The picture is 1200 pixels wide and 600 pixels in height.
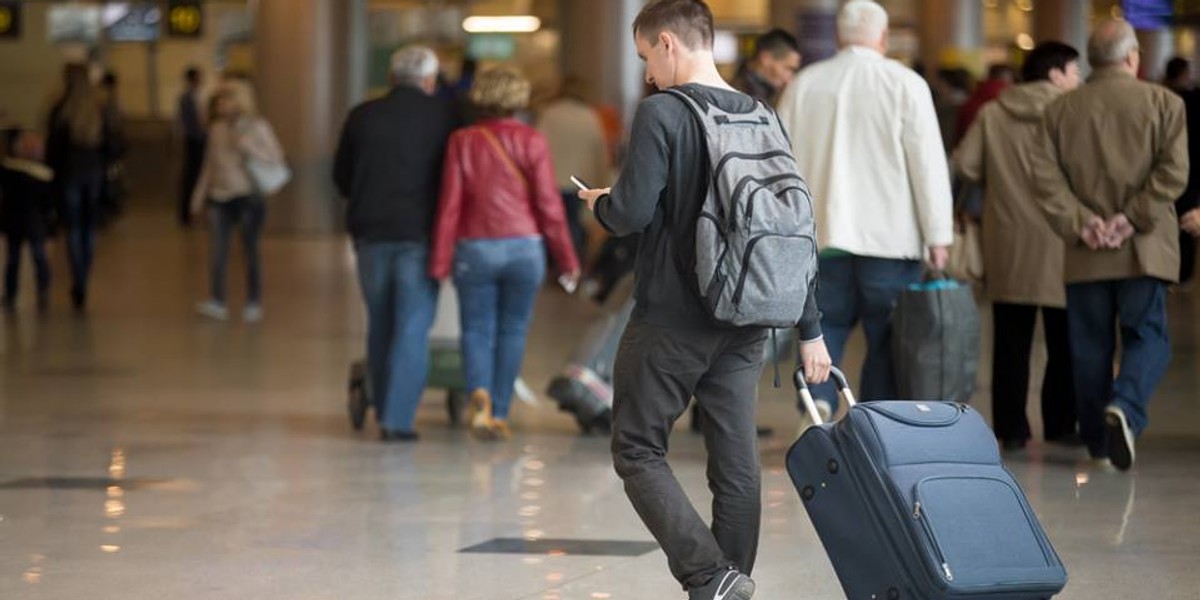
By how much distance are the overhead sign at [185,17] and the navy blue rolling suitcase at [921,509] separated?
126 ft

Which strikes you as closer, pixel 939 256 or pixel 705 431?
pixel 705 431

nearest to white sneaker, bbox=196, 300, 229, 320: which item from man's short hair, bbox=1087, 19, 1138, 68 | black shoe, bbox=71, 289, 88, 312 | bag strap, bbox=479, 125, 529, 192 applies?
black shoe, bbox=71, 289, 88, 312

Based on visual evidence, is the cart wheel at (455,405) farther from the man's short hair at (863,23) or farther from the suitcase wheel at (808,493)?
the suitcase wheel at (808,493)

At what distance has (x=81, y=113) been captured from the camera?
18.0 meters

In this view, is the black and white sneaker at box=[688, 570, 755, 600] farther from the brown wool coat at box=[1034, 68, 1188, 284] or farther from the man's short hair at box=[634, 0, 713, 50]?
the brown wool coat at box=[1034, 68, 1188, 284]

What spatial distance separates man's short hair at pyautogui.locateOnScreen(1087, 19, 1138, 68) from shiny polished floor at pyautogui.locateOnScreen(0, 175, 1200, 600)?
66.1 inches

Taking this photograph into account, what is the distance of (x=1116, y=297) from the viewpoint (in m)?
9.18

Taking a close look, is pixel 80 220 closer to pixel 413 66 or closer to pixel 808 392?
pixel 413 66

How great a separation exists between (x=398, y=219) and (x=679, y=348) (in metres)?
4.63

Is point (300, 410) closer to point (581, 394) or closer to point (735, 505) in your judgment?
point (581, 394)

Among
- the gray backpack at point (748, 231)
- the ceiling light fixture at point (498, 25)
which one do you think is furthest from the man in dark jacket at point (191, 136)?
the gray backpack at point (748, 231)

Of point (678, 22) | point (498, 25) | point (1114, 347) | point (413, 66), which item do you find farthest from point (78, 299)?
point (498, 25)

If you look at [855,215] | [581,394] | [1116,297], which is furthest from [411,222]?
[1116,297]

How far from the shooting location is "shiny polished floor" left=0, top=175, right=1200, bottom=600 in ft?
22.4
